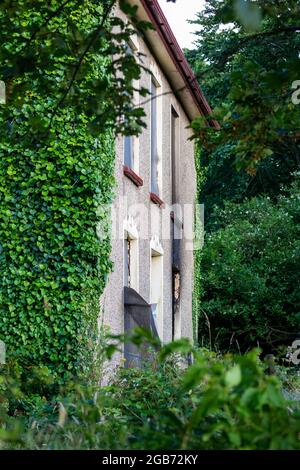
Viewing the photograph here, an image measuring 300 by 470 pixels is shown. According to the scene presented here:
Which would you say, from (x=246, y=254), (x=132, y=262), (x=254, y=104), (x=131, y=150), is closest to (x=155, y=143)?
(x=131, y=150)

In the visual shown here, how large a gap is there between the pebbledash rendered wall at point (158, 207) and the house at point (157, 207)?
0.05 ft

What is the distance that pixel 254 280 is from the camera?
24391 mm

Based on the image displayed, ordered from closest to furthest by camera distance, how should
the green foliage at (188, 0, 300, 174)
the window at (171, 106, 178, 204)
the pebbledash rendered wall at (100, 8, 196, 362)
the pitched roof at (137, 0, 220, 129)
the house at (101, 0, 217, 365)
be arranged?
the green foliage at (188, 0, 300, 174)
the pebbledash rendered wall at (100, 8, 196, 362)
the house at (101, 0, 217, 365)
the pitched roof at (137, 0, 220, 129)
the window at (171, 106, 178, 204)

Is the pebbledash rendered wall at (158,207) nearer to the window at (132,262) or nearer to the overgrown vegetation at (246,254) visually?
the window at (132,262)

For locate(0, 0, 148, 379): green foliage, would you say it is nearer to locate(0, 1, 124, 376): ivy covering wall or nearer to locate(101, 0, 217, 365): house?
locate(0, 1, 124, 376): ivy covering wall

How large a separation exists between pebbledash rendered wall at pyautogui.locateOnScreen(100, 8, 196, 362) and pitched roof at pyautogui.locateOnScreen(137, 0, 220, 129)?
17 centimetres

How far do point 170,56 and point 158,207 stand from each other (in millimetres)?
2760

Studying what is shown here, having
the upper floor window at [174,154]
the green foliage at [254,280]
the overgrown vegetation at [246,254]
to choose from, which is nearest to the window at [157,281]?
the upper floor window at [174,154]

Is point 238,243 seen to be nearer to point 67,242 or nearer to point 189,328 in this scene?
point 189,328

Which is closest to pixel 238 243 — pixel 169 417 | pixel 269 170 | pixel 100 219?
pixel 269 170

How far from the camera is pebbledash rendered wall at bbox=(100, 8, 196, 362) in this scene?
12.5 metres

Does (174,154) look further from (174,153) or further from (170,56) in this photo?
(170,56)

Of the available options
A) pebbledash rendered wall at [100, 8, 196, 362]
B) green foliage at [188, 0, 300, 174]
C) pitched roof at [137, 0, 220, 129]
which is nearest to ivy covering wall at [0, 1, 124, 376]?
pebbledash rendered wall at [100, 8, 196, 362]

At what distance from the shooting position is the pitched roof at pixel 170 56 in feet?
47.4
